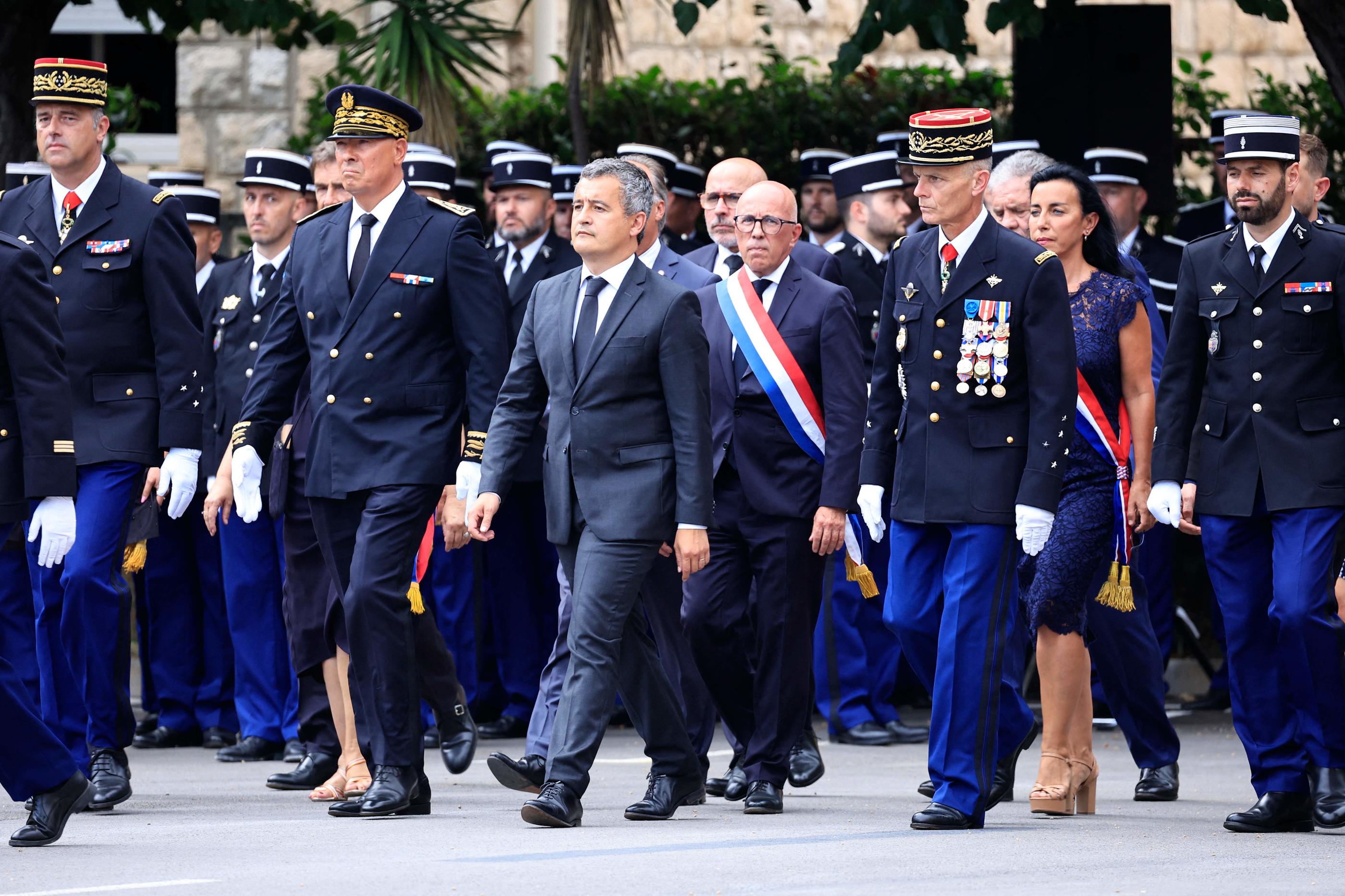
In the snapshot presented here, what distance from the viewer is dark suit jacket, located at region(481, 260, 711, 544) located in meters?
7.41

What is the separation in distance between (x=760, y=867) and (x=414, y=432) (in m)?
1.96

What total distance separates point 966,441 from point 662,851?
5.24ft

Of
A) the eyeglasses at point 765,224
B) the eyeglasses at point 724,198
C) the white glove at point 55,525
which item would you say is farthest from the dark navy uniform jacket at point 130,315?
the eyeglasses at point 724,198

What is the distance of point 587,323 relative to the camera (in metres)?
7.61

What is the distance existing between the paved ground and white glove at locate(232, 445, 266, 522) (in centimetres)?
99

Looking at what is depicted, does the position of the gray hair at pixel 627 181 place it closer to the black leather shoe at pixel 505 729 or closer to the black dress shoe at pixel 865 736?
the black dress shoe at pixel 865 736

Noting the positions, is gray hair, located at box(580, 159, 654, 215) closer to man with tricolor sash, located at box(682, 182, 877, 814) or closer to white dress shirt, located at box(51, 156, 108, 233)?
man with tricolor sash, located at box(682, 182, 877, 814)

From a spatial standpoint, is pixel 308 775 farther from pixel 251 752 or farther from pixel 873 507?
pixel 873 507

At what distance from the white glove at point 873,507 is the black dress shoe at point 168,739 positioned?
4.48 metres

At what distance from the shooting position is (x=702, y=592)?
8141 mm

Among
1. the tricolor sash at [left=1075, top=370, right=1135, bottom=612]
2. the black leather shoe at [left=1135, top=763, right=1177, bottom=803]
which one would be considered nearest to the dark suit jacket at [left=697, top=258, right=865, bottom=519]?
the tricolor sash at [left=1075, top=370, right=1135, bottom=612]

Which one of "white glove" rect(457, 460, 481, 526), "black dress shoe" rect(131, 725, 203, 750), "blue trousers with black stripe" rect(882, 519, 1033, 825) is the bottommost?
"black dress shoe" rect(131, 725, 203, 750)

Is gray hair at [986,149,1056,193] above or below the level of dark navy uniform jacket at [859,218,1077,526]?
above

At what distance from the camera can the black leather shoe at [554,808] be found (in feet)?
23.7
